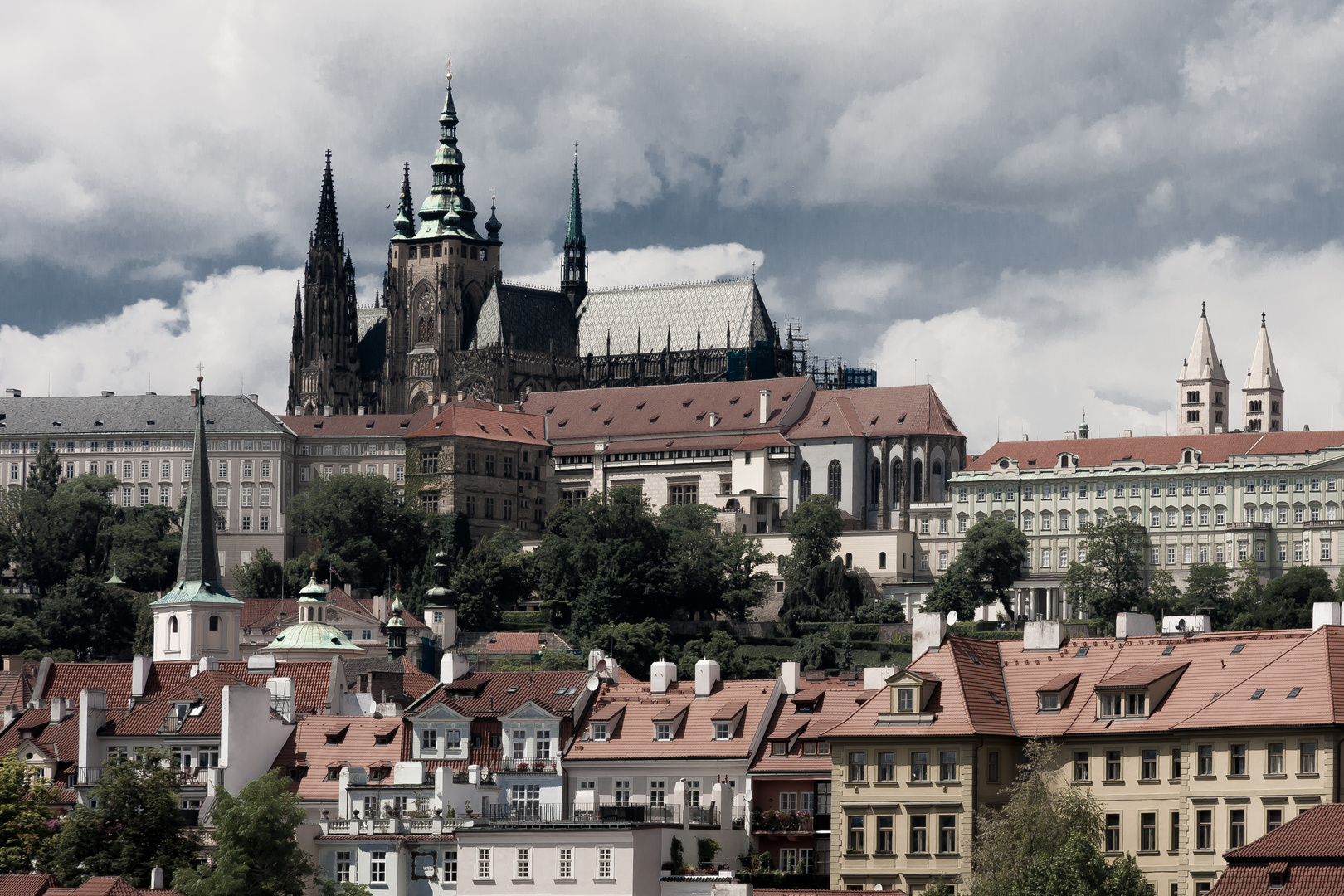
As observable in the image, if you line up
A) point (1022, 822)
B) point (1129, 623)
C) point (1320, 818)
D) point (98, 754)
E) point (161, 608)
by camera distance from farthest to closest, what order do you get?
point (161, 608) → point (98, 754) → point (1129, 623) → point (1022, 822) → point (1320, 818)

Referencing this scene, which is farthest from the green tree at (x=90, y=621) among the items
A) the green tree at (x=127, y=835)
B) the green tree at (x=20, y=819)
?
the green tree at (x=127, y=835)

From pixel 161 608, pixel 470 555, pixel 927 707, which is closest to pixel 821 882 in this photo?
pixel 927 707

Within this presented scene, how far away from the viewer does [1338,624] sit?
7031 centimetres

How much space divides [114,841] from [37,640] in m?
94.1

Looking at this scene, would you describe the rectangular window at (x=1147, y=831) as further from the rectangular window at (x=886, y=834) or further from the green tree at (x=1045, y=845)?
the rectangular window at (x=886, y=834)

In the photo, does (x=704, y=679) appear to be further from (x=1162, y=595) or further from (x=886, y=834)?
(x=1162, y=595)

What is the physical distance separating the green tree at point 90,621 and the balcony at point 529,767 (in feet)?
311

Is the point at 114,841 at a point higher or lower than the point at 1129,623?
lower

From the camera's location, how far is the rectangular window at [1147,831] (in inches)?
2709

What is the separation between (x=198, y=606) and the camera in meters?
127

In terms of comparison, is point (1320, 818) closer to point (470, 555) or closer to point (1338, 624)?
point (1338, 624)

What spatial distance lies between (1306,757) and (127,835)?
27.5m

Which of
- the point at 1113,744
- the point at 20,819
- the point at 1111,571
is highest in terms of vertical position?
the point at 1111,571

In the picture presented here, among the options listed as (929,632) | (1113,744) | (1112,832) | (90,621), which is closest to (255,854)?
(929,632)
